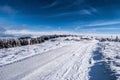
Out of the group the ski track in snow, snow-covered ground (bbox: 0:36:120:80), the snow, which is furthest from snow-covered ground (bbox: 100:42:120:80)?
the snow

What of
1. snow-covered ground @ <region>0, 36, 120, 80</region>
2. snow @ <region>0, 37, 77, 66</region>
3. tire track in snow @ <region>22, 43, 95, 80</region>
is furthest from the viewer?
snow @ <region>0, 37, 77, 66</region>

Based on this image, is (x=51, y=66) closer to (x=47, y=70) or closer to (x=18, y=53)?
(x=47, y=70)

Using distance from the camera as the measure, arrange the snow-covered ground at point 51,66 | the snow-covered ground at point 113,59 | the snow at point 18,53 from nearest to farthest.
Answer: the snow-covered ground at point 51,66
the snow-covered ground at point 113,59
the snow at point 18,53

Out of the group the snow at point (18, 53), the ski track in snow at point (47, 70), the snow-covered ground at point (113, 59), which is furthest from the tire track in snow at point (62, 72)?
the snow at point (18, 53)

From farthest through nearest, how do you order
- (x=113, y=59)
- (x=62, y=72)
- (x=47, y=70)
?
1. (x=113, y=59)
2. (x=47, y=70)
3. (x=62, y=72)

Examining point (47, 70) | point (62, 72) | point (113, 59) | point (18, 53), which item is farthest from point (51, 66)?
point (18, 53)

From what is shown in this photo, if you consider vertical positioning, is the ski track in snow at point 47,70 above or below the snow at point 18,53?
above

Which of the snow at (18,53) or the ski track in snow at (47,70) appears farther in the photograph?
the snow at (18,53)

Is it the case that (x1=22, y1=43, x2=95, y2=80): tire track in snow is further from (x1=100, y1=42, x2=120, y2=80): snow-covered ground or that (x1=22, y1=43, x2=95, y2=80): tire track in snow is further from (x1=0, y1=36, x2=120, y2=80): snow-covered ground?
(x1=100, y1=42, x2=120, y2=80): snow-covered ground

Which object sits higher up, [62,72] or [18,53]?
[62,72]

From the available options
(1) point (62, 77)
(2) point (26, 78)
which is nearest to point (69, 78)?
(1) point (62, 77)

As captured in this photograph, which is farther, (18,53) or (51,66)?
(18,53)

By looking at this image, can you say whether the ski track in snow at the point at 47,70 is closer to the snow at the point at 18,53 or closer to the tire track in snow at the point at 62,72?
the tire track in snow at the point at 62,72

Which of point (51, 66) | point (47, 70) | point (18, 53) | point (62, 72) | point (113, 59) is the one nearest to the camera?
point (62, 72)
